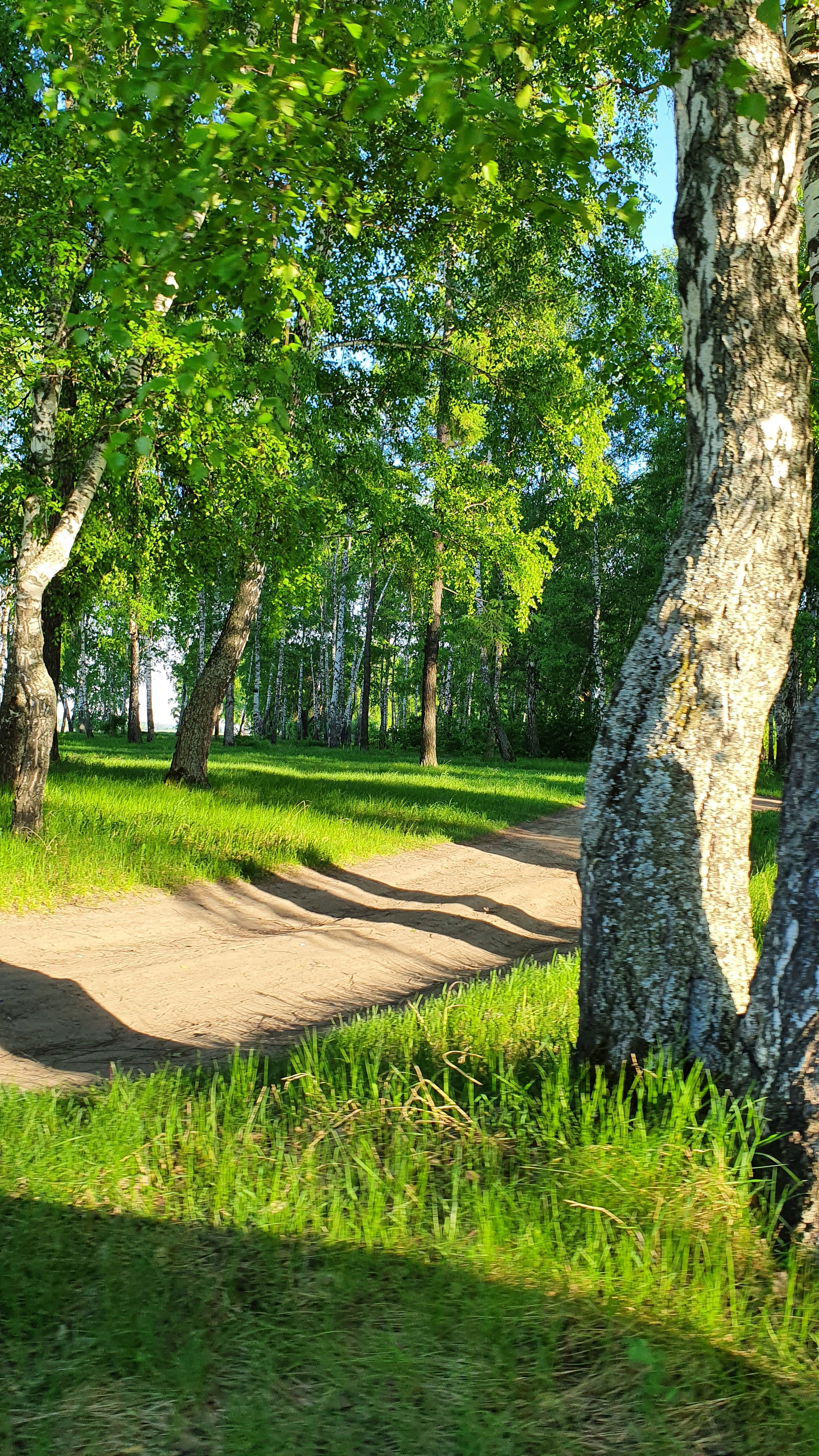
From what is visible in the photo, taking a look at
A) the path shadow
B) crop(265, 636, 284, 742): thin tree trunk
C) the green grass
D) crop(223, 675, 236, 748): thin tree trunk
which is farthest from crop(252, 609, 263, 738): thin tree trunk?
the path shadow

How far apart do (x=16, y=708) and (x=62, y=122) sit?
7.99 metres

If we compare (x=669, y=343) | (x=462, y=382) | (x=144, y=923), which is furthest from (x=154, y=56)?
(x=462, y=382)

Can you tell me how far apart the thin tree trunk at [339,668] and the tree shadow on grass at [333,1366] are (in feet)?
121

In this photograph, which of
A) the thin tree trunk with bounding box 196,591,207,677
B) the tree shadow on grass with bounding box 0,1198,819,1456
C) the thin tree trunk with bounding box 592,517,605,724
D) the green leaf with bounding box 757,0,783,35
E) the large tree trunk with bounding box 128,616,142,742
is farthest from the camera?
the thin tree trunk with bounding box 196,591,207,677

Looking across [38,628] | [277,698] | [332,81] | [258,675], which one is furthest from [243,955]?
[258,675]

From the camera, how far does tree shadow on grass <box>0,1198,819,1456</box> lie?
2.06 m

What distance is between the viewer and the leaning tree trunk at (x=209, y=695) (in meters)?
13.9

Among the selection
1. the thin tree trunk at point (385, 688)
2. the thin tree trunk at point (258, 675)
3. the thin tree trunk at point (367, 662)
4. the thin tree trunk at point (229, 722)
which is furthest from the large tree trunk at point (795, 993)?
the thin tree trunk at point (385, 688)

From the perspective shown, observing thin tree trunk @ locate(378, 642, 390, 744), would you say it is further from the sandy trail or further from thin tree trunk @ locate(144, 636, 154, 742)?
the sandy trail

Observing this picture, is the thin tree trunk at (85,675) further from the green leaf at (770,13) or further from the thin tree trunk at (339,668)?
the green leaf at (770,13)

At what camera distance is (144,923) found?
7355 millimetres

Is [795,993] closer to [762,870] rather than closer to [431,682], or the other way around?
[762,870]

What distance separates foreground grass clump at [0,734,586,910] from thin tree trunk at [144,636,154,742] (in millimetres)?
25676

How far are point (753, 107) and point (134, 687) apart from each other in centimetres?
3729
